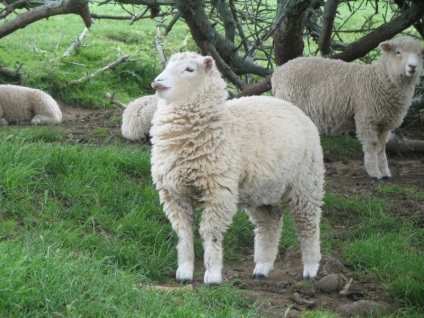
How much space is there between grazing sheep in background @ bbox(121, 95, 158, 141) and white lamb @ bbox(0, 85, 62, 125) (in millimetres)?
1255

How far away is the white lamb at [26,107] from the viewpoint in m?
10.1

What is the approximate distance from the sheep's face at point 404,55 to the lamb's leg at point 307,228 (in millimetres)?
3649

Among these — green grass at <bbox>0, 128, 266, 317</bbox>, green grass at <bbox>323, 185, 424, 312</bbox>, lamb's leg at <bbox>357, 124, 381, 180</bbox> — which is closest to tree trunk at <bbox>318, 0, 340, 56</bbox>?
lamb's leg at <bbox>357, 124, 381, 180</bbox>

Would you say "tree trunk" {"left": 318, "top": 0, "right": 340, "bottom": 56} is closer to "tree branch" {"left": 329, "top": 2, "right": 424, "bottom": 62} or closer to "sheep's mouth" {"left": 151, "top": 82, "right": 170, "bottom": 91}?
"tree branch" {"left": 329, "top": 2, "right": 424, "bottom": 62}

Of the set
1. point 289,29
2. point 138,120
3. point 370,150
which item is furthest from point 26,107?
point 370,150

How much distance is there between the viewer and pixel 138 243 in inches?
219

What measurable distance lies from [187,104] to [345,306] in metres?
1.77

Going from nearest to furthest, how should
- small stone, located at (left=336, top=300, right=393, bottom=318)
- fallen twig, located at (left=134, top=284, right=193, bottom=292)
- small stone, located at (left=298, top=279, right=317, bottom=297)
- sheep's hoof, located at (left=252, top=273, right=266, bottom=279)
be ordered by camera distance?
fallen twig, located at (left=134, top=284, right=193, bottom=292) → small stone, located at (left=336, top=300, right=393, bottom=318) → small stone, located at (left=298, top=279, right=317, bottom=297) → sheep's hoof, located at (left=252, top=273, right=266, bottom=279)

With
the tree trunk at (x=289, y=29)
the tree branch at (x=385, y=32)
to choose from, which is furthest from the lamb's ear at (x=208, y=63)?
the tree branch at (x=385, y=32)

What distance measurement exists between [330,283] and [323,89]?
407 centimetres

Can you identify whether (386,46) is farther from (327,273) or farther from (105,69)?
(105,69)

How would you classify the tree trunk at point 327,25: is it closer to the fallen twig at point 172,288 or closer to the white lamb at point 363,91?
the white lamb at point 363,91

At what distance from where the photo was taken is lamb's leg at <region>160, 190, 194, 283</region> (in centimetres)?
510

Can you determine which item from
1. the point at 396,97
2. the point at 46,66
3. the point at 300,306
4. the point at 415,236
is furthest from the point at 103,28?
the point at 300,306
